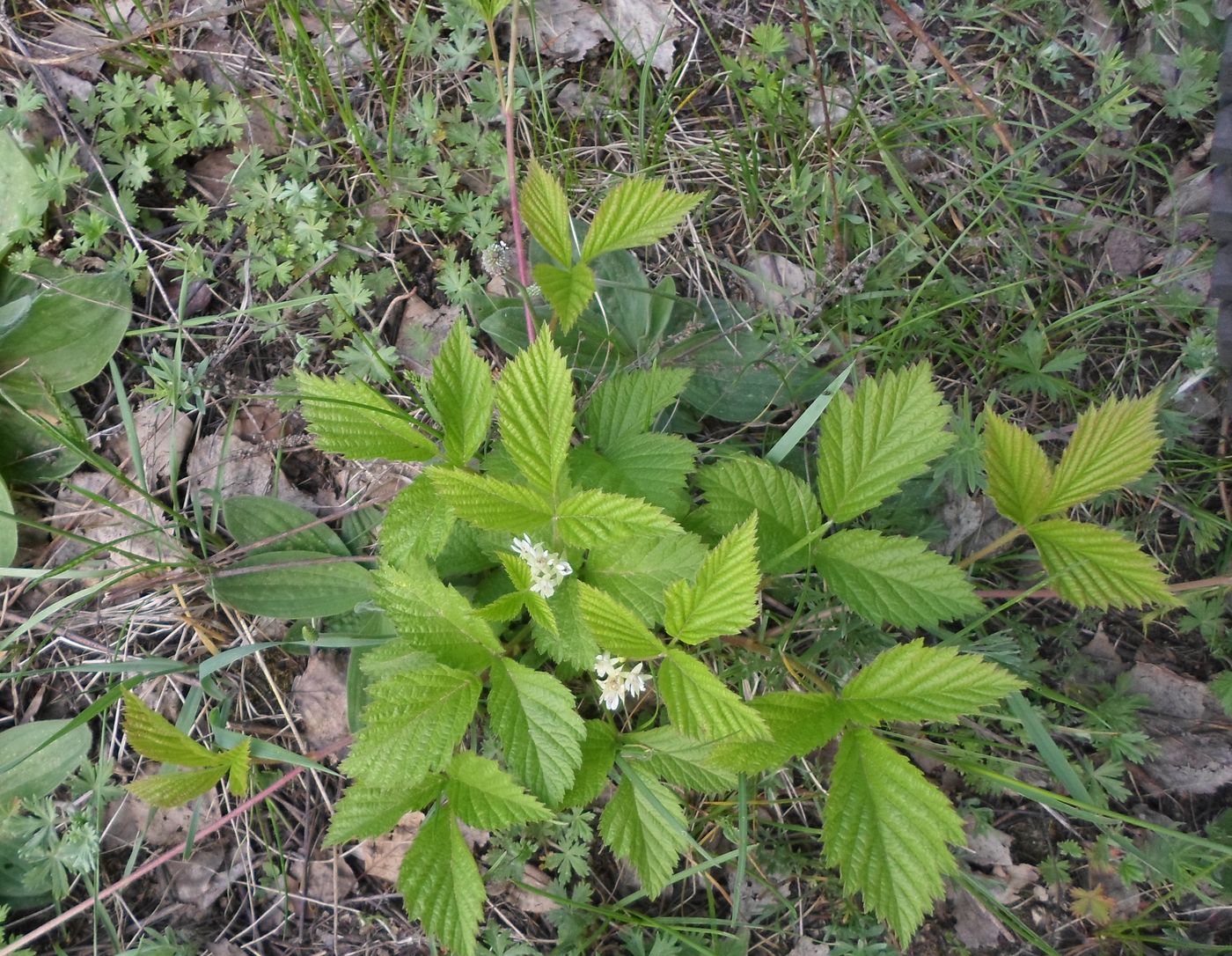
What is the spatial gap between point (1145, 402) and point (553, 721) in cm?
127

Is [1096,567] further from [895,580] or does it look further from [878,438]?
[878,438]

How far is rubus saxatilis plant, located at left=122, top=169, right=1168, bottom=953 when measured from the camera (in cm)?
146

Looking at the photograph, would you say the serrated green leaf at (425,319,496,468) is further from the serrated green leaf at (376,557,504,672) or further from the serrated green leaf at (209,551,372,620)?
the serrated green leaf at (209,551,372,620)

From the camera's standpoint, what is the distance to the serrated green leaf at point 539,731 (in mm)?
1543

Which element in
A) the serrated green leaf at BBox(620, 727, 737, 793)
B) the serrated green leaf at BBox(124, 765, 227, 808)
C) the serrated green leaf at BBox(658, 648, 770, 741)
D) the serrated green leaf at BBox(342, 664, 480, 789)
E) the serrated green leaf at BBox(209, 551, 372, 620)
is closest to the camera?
the serrated green leaf at BBox(658, 648, 770, 741)

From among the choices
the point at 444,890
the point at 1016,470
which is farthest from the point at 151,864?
the point at 1016,470

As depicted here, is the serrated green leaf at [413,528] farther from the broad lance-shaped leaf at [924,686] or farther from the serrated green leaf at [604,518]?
the broad lance-shaped leaf at [924,686]

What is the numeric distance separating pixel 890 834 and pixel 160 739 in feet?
4.37

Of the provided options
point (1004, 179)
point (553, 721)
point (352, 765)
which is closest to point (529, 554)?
point (553, 721)

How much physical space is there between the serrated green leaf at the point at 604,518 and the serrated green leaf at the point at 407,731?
0.36 meters

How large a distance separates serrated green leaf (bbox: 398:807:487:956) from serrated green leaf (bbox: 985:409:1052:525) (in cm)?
123

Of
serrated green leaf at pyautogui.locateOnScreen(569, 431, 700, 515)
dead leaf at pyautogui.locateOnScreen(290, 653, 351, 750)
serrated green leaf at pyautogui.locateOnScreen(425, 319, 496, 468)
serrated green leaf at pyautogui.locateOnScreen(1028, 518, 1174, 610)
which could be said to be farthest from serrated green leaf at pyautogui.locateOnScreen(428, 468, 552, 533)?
serrated green leaf at pyautogui.locateOnScreen(1028, 518, 1174, 610)

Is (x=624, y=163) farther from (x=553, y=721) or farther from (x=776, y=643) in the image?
(x=553, y=721)

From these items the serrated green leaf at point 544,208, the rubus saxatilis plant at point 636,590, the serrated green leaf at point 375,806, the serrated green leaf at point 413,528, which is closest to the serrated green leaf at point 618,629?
the rubus saxatilis plant at point 636,590
